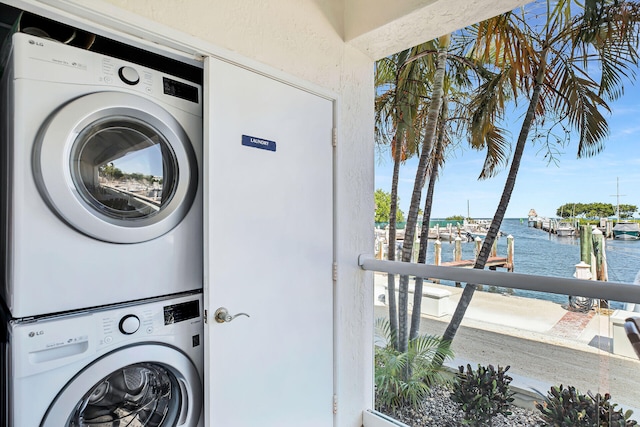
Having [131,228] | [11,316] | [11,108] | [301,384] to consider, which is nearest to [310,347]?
[301,384]

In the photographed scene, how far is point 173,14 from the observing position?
1.27 meters

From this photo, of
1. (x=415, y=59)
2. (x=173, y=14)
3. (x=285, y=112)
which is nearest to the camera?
(x=173, y=14)

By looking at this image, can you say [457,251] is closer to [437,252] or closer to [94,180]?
[437,252]

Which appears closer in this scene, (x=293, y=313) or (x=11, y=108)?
(x=11, y=108)

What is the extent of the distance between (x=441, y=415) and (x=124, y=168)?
2.05m

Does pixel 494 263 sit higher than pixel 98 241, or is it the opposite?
pixel 98 241

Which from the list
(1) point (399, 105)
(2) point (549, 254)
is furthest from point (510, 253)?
(1) point (399, 105)

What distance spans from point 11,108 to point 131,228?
0.49 meters

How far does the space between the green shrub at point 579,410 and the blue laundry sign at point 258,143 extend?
178 centimetres

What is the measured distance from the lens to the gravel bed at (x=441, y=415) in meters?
1.62

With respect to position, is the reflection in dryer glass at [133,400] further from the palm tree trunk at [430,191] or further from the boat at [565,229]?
the boat at [565,229]

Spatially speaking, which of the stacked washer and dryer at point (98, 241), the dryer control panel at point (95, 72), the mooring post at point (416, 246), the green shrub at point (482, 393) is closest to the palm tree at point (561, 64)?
the green shrub at point (482, 393)

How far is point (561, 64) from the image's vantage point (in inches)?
91.5

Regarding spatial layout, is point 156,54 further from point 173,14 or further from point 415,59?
point 415,59
